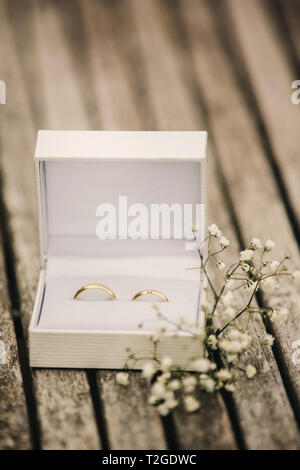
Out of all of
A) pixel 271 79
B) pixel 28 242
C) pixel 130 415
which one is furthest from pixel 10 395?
pixel 271 79

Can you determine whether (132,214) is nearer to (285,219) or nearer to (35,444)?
(285,219)

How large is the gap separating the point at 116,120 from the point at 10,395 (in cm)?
93

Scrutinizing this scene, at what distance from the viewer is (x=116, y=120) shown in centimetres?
208

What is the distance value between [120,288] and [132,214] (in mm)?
168

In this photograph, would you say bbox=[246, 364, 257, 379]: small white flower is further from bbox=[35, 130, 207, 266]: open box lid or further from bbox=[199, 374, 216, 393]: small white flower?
bbox=[35, 130, 207, 266]: open box lid

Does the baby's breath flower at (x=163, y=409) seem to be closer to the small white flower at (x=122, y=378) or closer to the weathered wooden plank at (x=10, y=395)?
the small white flower at (x=122, y=378)

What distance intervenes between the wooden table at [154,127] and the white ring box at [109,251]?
8 cm

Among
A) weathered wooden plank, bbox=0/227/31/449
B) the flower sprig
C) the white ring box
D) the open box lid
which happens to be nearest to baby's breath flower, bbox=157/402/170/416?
the flower sprig

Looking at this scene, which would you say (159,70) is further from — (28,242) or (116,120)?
(28,242)

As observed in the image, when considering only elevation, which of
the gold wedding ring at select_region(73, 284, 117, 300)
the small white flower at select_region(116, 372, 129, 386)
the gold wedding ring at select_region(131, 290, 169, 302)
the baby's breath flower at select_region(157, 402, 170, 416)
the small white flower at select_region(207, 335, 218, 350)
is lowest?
the baby's breath flower at select_region(157, 402, 170, 416)

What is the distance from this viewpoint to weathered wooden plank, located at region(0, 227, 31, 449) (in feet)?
4.39

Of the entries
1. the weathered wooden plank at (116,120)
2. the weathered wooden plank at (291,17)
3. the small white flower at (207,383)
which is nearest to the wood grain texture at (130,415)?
the weathered wooden plank at (116,120)

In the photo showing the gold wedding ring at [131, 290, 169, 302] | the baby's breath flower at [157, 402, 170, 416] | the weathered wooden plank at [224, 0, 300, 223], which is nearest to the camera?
the baby's breath flower at [157, 402, 170, 416]

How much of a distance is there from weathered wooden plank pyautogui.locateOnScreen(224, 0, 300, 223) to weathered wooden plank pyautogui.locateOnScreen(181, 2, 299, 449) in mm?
46
